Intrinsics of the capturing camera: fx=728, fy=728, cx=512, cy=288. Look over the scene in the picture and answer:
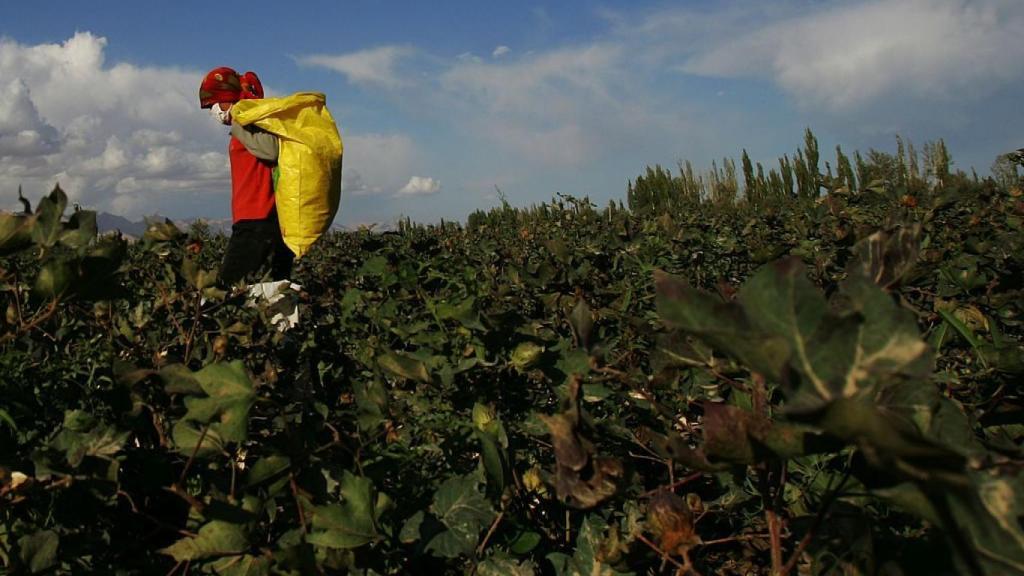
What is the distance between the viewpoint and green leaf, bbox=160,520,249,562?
1016mm

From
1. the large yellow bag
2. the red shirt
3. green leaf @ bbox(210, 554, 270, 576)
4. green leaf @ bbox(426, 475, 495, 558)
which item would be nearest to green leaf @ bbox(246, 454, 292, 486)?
green leaf @ bbox(210, 554, 270, 576)

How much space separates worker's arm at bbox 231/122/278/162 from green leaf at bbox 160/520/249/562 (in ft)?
11.6

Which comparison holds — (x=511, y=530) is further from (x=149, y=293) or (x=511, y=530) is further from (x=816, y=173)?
(x=816, y=173)

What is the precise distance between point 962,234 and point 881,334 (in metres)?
3.31

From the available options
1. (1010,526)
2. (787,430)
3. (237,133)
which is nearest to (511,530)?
(787,430)

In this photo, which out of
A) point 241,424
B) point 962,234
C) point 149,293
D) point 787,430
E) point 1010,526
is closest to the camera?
point 1010,526

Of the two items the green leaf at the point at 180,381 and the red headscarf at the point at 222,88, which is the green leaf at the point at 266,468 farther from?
the red headscarf at the point at 222,88

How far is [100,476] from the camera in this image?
3.57 feet

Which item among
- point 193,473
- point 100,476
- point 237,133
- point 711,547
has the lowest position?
point 711,547

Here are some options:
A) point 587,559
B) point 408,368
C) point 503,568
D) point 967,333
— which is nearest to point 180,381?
point 408,368

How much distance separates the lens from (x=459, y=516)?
3.74ft

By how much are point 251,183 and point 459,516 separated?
380cm

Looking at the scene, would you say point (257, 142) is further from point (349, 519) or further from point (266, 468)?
point (349, 519)

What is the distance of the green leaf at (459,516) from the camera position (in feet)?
3.56
